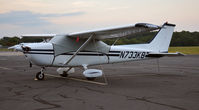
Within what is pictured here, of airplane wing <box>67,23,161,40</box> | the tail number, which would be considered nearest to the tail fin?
the tail number

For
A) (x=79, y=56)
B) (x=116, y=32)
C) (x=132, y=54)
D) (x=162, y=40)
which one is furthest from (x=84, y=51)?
(x=162, y=40)

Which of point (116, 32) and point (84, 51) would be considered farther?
point (84, 51)

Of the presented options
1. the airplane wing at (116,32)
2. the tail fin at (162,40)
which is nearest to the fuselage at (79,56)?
the tail fin at (162,40)

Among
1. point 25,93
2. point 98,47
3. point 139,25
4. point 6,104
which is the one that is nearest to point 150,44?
point 98,47

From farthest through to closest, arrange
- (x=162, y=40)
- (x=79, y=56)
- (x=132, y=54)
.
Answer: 1. (x=162, y=40)
2. (x=132, y=54)
3. (x=79, y=56)

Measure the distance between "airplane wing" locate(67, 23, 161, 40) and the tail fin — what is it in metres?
3.20

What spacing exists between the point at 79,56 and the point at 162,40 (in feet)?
14.9

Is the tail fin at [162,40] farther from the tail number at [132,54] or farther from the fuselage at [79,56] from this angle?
the tail number at [132,54]

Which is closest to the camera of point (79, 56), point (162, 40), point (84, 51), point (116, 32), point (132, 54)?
point (116, 32)

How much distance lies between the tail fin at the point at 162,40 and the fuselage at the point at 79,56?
0.55 metres

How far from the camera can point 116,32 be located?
8828 mm

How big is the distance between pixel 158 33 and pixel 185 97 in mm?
6141

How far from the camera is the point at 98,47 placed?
1040cm

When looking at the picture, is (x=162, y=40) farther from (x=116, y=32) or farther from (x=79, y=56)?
(x=79, y=56)
